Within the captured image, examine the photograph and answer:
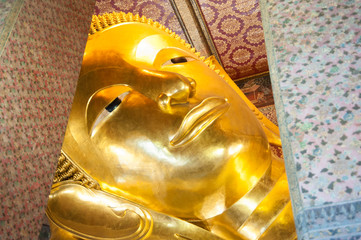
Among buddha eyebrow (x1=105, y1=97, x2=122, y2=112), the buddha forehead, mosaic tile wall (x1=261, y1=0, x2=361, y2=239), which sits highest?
mosaic tile wall (x1=261, y1=0, x2=361, y2=239)

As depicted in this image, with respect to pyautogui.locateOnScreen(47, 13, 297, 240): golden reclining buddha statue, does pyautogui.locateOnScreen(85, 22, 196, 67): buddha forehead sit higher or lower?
higher

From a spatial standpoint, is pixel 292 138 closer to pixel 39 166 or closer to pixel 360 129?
pixel 360 129

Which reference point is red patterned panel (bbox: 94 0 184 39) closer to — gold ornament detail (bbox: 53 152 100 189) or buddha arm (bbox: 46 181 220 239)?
gold ornament detail (bbox: 53 152 100 189)

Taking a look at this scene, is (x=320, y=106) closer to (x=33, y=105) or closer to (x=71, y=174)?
(x=33, y=105)

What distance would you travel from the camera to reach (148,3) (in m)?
2.78

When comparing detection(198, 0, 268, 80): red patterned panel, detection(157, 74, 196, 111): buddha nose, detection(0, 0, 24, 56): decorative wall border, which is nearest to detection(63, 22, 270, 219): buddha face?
detection(157, 74, 196, 111): buddha nose

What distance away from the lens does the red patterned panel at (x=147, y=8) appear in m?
2.78

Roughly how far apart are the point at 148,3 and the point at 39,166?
185cm

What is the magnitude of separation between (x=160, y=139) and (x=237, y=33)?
1.44 metres

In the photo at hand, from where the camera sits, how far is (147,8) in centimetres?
283

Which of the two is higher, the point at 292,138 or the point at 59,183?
the point at 292,138

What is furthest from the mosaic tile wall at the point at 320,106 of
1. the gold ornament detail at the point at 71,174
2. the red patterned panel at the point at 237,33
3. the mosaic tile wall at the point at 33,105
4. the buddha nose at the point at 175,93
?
the red patterned panel at the point at 237,33

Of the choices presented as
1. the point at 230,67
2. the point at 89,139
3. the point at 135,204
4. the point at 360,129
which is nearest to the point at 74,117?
the point at 89,139

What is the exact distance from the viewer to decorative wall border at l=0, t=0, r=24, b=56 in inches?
45.3
